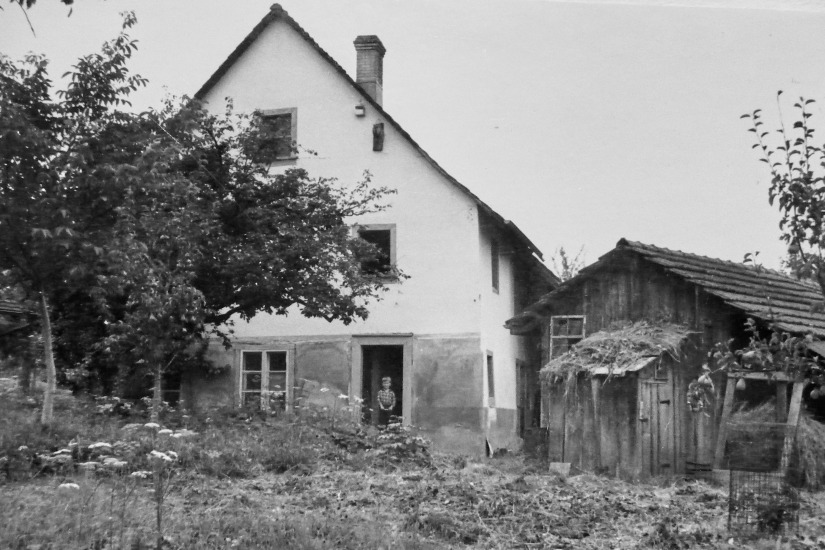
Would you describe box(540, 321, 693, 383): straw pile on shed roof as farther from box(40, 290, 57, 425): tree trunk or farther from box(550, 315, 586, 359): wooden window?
box(40, 290, 57, 425): tree trunk

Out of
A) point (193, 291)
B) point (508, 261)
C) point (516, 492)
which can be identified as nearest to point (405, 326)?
point (508, 261)

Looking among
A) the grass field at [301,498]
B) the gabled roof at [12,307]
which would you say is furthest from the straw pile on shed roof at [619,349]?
the gabled roof at [12,307]

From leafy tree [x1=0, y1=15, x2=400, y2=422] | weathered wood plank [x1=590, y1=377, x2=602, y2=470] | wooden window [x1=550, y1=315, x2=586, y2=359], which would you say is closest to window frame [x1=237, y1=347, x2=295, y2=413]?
leafy tree [x1=0, y1=15, x2=400, y2=422]

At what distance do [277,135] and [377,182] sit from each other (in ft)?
8.25

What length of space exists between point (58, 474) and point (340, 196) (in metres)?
9.07

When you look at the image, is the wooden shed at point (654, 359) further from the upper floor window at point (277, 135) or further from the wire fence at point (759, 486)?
the upper floor window at point (277, 135)

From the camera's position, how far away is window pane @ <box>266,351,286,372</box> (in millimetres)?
19547

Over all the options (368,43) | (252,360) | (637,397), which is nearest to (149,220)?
(252,360)

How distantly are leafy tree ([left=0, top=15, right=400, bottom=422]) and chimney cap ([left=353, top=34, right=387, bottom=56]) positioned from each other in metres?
3.16

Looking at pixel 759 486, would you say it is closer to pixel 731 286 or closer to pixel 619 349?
pixel 619 349

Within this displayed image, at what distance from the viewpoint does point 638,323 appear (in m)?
16.4

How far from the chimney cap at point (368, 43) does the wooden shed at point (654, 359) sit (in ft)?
21.7

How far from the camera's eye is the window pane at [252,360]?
64.5ft

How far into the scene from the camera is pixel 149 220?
44.5ft
